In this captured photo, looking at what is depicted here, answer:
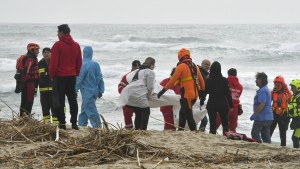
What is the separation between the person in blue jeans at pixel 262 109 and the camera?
9.74 metres

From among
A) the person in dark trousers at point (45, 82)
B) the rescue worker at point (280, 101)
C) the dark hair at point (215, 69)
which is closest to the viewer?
the dark hair at point (215, 69)

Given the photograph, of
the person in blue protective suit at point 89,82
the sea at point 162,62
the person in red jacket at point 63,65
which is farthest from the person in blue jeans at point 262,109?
the person in red jacket at point 63,65

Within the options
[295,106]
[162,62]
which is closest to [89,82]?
[295,106]

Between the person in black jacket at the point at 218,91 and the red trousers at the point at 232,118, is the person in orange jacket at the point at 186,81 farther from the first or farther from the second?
the red trousers at the point at 232,118

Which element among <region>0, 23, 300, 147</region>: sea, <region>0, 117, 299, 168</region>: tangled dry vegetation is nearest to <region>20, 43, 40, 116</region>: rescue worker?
<region>0, 117, 299, 168</region>: tangled dry vegetation

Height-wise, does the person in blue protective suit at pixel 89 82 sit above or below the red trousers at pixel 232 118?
above

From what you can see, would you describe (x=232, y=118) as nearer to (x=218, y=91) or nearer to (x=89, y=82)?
(x=218, y=91)

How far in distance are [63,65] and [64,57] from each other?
4.7 inches

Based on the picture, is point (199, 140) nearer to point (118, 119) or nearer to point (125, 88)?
point (125, 88)

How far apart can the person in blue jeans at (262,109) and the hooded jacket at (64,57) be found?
3317 millimetres

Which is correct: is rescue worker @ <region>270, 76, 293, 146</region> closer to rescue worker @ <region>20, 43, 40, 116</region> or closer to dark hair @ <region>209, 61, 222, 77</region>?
dark hair @ <region>209, 61, 222, 77</region>

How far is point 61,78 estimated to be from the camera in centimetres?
832

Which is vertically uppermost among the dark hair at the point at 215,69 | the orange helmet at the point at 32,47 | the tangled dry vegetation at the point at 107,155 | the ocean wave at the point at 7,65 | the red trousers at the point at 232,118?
the orange helmet at the point at 32,47

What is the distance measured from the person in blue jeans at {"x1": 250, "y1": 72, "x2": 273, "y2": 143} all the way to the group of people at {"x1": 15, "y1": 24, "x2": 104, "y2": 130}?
2790 mm
